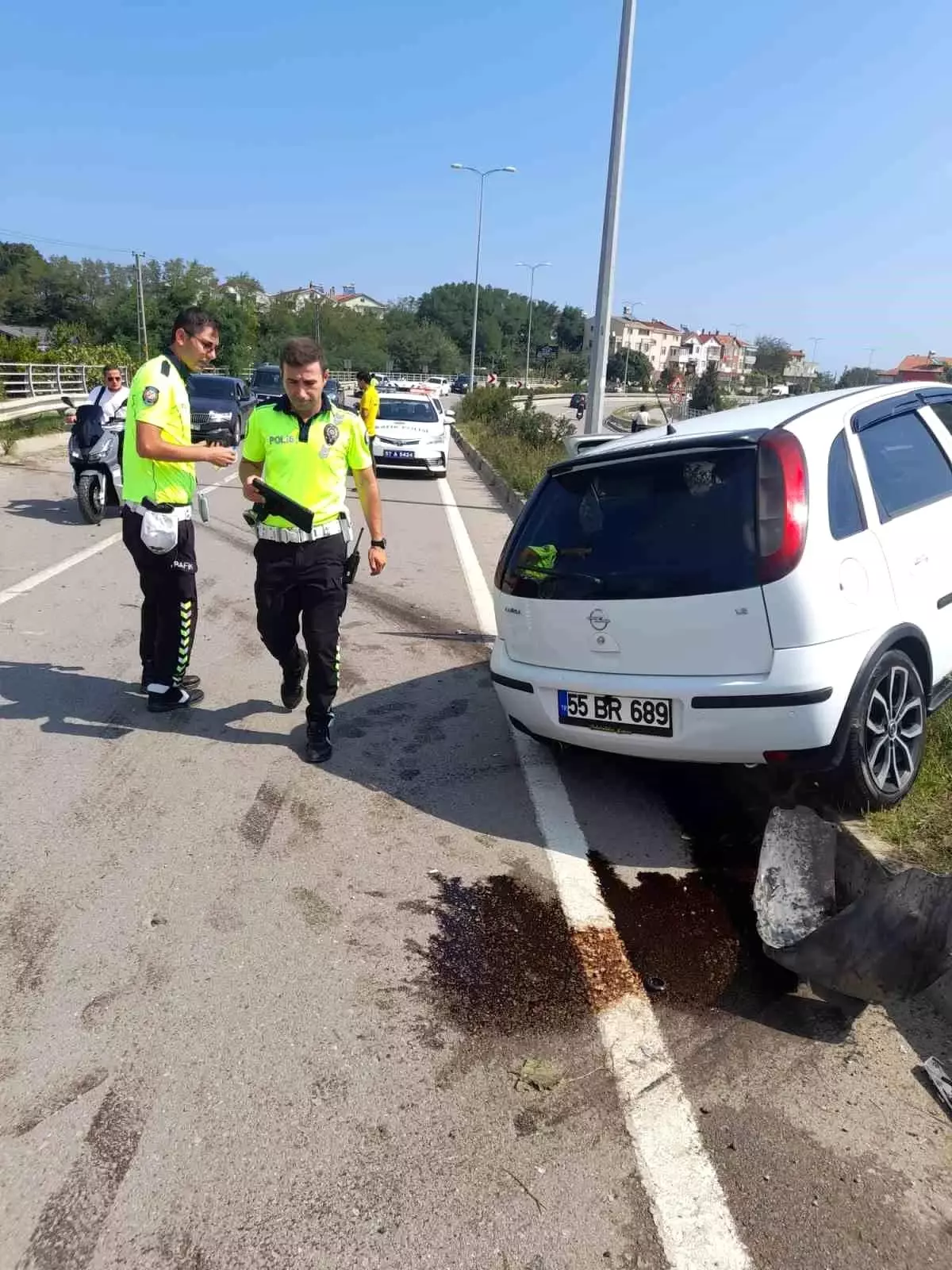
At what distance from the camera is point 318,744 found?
482cm

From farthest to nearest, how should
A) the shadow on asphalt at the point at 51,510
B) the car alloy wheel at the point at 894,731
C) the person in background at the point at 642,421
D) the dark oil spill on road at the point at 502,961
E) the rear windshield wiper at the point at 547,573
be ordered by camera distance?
the shadow on asphalt at the point at 51,510 < the person in background at the point at 642,421 < the rear windshield wiper at the point at 547,573 < the car alloy wheel at the point at 894,731 < the dark oil spill on road at the point at 502,961

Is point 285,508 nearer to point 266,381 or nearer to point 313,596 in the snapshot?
point 313,596

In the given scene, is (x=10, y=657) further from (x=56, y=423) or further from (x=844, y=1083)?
(x=56, y=423)

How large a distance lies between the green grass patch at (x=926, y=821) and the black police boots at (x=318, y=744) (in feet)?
8.24

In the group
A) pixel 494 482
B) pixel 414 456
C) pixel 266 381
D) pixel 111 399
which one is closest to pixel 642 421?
pixel 111 399

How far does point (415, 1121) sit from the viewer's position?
247 cm

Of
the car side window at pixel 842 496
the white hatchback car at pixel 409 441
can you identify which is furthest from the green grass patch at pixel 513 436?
the car side window at pixel 842 496

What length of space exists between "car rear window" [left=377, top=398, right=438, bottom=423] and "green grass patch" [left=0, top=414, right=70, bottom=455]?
7015 millimetres

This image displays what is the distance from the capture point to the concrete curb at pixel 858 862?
11.4ft

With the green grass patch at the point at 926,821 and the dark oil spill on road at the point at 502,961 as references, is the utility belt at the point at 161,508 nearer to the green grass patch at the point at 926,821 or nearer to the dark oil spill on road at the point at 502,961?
the dark oil spill on road at the point at 502,961

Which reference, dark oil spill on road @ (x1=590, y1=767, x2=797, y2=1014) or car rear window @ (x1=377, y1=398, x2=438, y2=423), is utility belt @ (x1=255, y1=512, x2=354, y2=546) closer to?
dark oil spill on road @ (x1=590, y1=767, x2=797, y2=1014)

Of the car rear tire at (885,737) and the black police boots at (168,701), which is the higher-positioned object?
the car rear tire at (885,737)

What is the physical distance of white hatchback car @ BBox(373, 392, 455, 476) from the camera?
62.4ft

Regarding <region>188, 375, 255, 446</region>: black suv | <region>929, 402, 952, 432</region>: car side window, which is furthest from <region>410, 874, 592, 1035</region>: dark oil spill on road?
<region>188, 375, 255, 446</region>: black suv
